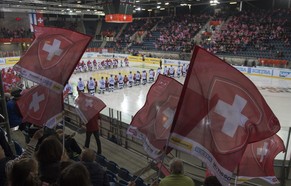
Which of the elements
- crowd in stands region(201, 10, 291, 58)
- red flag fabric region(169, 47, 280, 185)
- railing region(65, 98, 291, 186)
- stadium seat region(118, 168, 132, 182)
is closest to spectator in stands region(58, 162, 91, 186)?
red flag fabric region(169, 47, 280, 185)

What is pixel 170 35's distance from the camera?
41.1 meters

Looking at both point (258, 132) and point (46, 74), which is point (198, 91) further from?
point (46, 74)

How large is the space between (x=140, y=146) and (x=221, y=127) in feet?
17.6

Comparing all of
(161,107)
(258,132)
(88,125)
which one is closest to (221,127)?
(258,132)

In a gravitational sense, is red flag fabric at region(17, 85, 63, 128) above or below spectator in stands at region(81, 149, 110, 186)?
above

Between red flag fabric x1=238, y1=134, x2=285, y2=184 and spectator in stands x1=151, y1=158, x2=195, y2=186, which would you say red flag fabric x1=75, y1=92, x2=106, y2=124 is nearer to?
red flag fabric x1=238, y1=134, x2=285, y2=184

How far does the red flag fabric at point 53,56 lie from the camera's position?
174 inches

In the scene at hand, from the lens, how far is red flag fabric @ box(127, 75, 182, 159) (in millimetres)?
4652

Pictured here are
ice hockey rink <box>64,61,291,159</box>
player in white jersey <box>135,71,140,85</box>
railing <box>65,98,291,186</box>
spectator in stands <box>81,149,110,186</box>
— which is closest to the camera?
spectator in stands <box>81,149,110,186</box>

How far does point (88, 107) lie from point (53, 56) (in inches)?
118

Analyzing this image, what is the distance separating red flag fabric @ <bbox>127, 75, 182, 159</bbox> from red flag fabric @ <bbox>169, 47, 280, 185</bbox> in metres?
1.41

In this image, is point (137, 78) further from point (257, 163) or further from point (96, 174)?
point (96, 174)

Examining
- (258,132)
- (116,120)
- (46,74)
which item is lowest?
(116,120)

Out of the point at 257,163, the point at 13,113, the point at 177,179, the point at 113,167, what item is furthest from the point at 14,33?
the point at 177,179
